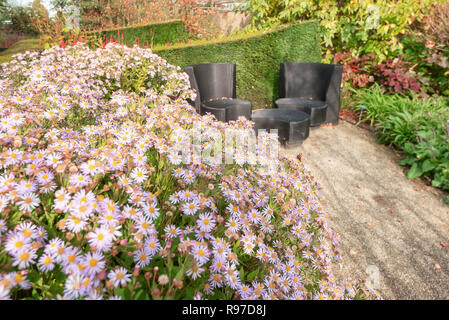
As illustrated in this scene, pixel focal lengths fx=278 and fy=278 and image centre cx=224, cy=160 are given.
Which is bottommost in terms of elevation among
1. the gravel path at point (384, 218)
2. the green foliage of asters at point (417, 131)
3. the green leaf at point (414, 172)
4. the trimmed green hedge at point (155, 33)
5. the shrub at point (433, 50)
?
the gravel path at point (384, 218)

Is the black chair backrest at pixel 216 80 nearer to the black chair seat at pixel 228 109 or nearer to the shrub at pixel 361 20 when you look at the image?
the black chair seat at pixel 228 109

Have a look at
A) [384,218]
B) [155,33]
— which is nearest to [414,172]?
[384,218]

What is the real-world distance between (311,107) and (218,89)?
196 centimetres

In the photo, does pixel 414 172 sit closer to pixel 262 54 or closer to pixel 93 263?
pixel 262 54

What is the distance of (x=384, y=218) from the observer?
3.24 m

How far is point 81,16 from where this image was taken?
14.6 m

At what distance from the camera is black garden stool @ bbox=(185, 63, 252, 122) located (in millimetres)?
5121

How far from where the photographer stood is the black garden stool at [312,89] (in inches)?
226

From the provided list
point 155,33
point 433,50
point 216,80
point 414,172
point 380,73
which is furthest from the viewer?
point 155,33

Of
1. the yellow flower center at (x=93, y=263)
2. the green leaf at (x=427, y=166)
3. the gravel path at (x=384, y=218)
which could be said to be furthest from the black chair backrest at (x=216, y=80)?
the yellow flower center at (x=93, y=263)

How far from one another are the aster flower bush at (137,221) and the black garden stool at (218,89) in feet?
11.1
